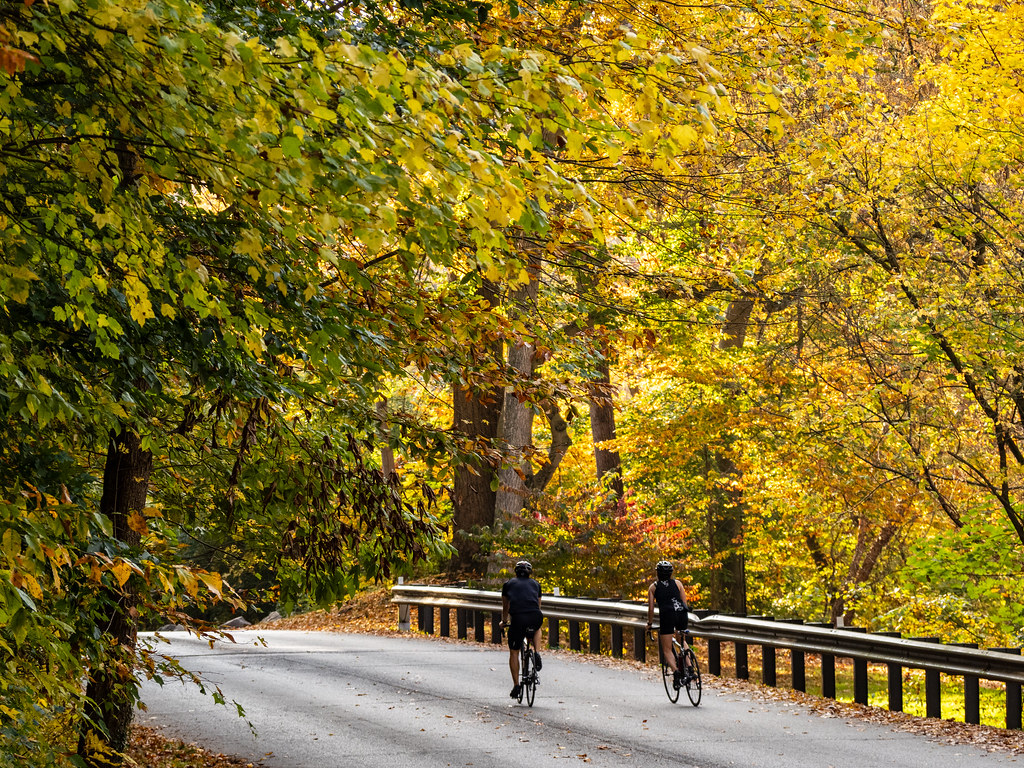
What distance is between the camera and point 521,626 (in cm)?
1303

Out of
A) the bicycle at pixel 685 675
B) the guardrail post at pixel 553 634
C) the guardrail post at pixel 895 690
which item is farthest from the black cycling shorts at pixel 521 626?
the guardrail post at pixel 553 634

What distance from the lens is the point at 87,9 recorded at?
4.33 m

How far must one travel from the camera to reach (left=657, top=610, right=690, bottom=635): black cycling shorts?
13.1 meters

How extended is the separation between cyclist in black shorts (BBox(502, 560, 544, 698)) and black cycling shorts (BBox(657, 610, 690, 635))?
1407mm

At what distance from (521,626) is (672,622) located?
1.76 meters

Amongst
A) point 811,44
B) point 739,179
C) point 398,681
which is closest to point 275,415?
point 811,44

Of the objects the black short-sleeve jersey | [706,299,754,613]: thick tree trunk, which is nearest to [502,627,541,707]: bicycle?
the black short-sleeve jersey

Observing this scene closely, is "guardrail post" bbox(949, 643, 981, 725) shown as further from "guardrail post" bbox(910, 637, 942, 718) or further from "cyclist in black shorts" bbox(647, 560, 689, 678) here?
"cyclist in black shorts" bbox(647, 560, 689, 678)

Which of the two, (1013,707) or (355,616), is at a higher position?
(1013,707)

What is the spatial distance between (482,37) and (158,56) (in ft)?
11.8

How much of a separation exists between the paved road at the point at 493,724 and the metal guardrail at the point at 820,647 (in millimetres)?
853

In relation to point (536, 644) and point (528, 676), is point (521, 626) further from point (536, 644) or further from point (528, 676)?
point (528, 676)

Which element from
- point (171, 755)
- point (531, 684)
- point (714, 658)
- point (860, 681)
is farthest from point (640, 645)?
point (171, 755)

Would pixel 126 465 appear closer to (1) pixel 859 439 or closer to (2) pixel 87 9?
(2) pixel 87 9
